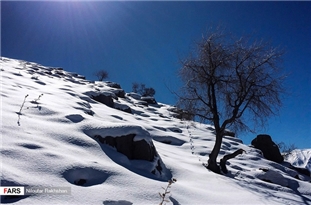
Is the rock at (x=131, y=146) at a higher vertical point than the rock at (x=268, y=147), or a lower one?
lower

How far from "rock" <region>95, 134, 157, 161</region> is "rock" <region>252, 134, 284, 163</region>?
1216 centimetres

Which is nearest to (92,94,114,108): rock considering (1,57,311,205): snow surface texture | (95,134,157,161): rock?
(1,57,311,205): snow surface texture

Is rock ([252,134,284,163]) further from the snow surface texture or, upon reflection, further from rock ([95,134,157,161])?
rock ([95,134,157,161])

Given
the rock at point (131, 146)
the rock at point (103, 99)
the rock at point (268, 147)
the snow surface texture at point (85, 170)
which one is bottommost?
the snow surface texture at point (85, 170)

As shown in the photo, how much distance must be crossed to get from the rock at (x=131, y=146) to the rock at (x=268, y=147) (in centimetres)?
1216

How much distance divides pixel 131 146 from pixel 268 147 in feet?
42.4

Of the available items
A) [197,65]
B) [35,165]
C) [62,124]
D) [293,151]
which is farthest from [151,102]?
[35,165]

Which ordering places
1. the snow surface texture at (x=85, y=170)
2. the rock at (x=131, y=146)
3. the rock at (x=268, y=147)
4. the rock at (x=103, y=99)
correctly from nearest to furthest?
the snow surface texture at (x=85, y=170), the rock at (x=131, y=146), the rock at (x=268, y=147), the rock at (x=103, y=99)

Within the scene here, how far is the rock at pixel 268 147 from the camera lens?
48.3 ft

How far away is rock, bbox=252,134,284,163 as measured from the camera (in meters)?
14.7

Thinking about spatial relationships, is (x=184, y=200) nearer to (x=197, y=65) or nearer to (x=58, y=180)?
(x=58, y=180)

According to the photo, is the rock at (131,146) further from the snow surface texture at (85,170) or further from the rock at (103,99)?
the rock at (103,99)

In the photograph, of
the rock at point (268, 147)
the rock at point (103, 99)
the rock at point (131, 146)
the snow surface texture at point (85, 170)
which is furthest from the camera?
the rock at point (103, 99)

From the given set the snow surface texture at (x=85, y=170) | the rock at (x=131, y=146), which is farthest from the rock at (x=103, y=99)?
the rock at (x=131, y=146)
